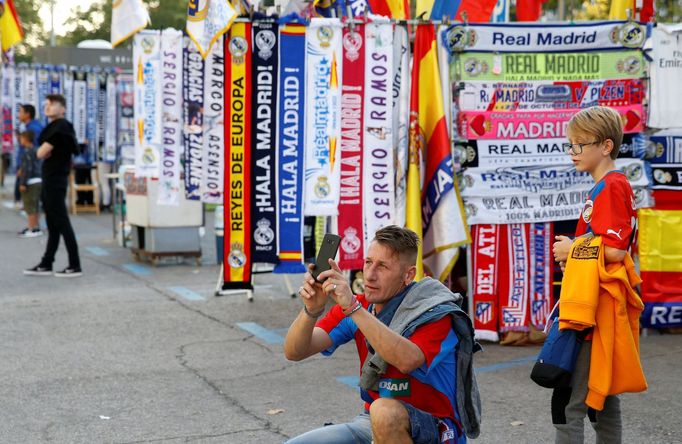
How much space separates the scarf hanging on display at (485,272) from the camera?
23.9 feet

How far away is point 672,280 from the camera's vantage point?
761 cm

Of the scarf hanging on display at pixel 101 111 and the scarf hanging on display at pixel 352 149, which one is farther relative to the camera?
the scarf hanging on display at pixel 101 111

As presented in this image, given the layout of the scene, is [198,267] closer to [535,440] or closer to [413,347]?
[535,440]

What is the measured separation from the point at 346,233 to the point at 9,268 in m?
5.57

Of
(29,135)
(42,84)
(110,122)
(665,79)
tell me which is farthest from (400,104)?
(42,84)

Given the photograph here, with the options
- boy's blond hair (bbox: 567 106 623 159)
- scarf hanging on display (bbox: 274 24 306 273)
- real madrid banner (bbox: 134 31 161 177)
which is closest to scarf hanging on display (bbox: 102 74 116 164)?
real madrid banner (bbox: 134 31 161 177)

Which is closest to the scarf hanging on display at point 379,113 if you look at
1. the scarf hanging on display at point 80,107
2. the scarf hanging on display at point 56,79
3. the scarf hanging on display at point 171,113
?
the scarf hanging on display at point 171,113

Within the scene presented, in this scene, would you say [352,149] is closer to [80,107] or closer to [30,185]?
[30,185]

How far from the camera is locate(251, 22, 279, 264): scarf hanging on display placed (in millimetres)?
7090

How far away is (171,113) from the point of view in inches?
307

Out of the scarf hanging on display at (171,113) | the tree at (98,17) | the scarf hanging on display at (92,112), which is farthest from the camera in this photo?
the tree at (98,17)

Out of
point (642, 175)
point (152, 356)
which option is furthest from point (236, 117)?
point (642, 175)

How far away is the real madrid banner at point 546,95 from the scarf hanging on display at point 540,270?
35.4 inches

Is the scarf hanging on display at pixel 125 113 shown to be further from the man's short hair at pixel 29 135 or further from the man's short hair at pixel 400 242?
the man's short hair at pixel 400 242
